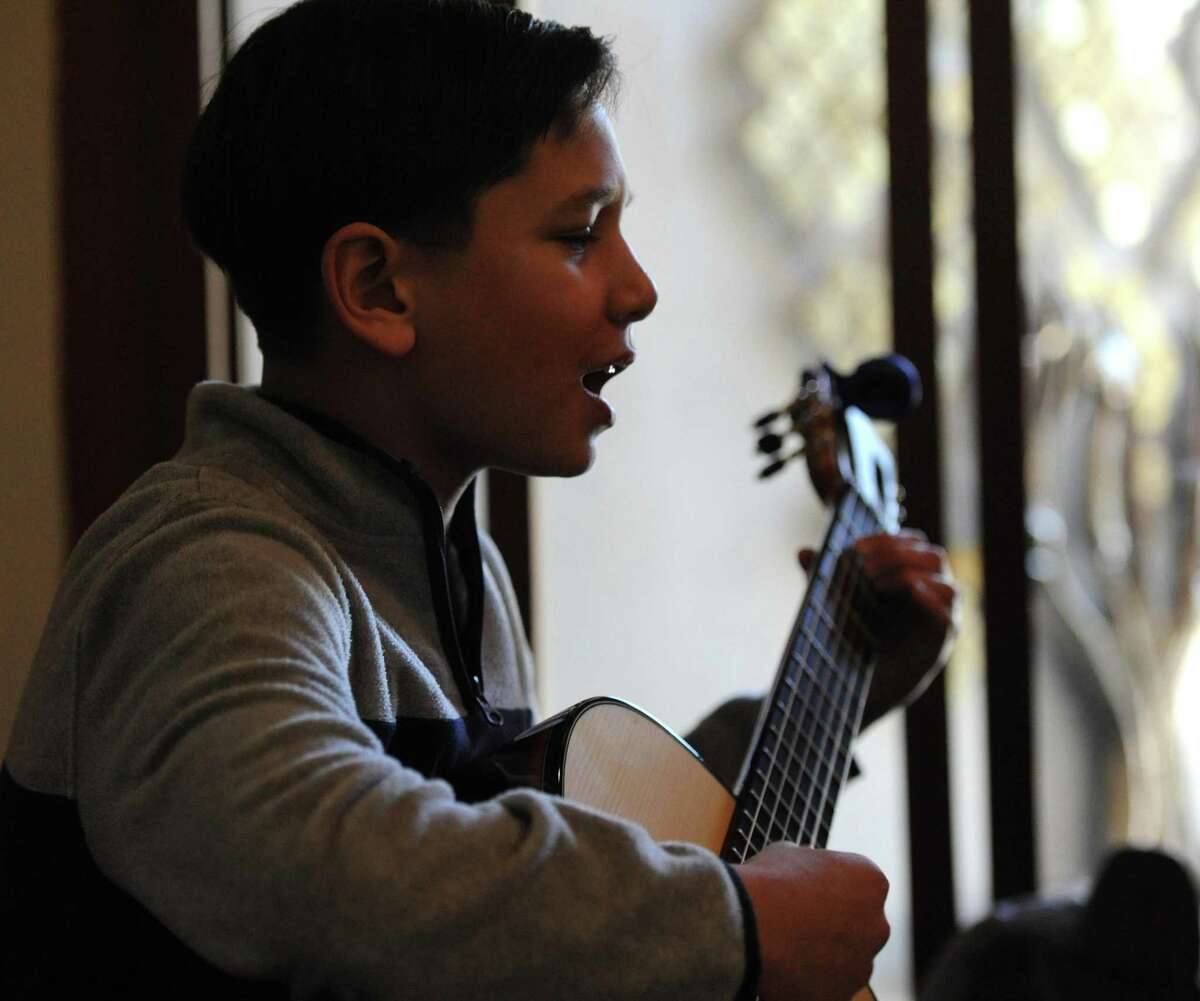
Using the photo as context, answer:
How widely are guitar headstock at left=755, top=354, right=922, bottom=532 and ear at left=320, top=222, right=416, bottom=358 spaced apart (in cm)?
36

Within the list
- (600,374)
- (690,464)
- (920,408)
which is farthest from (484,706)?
(690,464)

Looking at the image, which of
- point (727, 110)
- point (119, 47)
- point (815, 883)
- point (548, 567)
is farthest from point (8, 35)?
point (815, 883)

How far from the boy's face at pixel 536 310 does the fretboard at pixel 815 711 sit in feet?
0.72

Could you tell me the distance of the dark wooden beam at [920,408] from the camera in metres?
1.34

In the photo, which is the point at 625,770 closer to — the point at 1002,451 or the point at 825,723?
the point at 825,723

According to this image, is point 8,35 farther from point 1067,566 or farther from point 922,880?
point 1067,566

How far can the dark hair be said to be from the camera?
754mm


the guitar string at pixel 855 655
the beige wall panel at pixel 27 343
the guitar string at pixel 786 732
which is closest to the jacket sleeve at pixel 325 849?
the guitar string at pixel 786 732

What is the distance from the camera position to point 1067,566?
2059mm

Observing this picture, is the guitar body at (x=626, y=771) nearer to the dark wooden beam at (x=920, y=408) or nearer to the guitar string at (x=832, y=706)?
the guitar string at (x=832, y=706)

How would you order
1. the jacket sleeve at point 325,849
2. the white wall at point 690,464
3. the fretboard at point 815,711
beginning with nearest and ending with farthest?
the jacket sleeve at point 325,849
the fretboard at point 815,711
the white wall at point 690,464

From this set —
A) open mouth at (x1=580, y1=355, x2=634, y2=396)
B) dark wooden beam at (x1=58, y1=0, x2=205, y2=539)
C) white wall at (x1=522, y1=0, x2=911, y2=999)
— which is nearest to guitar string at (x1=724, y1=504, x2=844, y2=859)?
open mouth at (x1=580, y1=355, x2=634, y2=396)

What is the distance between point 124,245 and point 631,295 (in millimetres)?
764

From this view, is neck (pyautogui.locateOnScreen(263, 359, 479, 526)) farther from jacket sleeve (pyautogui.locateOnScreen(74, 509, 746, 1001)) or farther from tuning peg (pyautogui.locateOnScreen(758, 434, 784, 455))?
tuning peg (pyautogui.locateOnScreen(758, 434, 784, 455))
